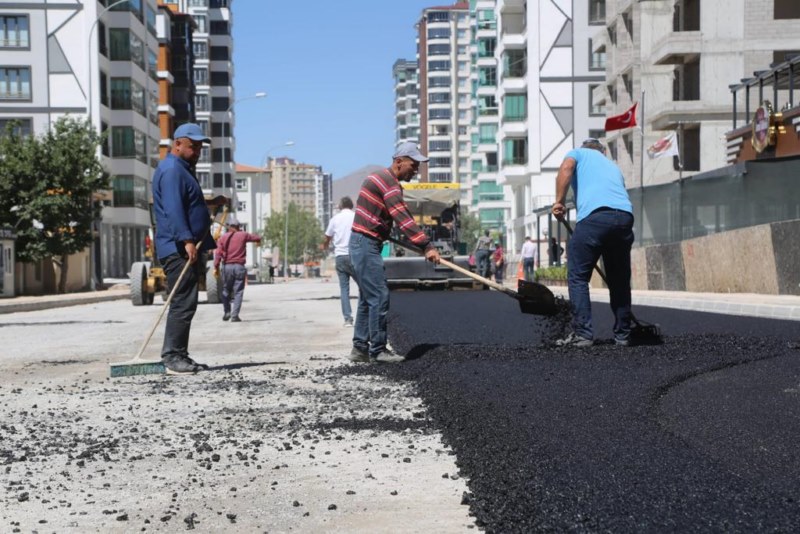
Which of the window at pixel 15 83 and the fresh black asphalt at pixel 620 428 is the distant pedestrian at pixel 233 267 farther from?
the window at pixel 15 83

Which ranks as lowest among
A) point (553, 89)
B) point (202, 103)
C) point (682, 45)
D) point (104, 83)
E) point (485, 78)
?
point (682, 45)

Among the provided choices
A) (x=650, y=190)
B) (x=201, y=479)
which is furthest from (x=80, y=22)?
(x=201, y=479)

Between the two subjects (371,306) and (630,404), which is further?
(371,306)

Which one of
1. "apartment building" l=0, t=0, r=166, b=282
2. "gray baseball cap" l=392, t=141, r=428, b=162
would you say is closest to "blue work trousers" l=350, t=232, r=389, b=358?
"gray baseball cap" l=392, t=141, r=428, b=162

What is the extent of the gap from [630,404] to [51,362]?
18.6ft

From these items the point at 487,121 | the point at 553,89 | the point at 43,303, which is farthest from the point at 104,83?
the point at 487,121

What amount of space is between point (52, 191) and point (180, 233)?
94.6 feet

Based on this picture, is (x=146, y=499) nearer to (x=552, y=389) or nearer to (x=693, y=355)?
(x=552, y=389)

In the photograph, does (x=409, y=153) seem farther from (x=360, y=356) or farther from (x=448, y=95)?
(x=448, y=95)

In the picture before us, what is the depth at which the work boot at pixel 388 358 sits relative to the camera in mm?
8672

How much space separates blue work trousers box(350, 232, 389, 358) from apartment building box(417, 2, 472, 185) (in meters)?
145

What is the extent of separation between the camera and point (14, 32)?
55531 mm

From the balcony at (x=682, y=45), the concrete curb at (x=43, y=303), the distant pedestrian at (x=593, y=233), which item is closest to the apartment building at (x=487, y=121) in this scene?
the balcony at (x=682, y=45)

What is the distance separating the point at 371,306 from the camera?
877cm
